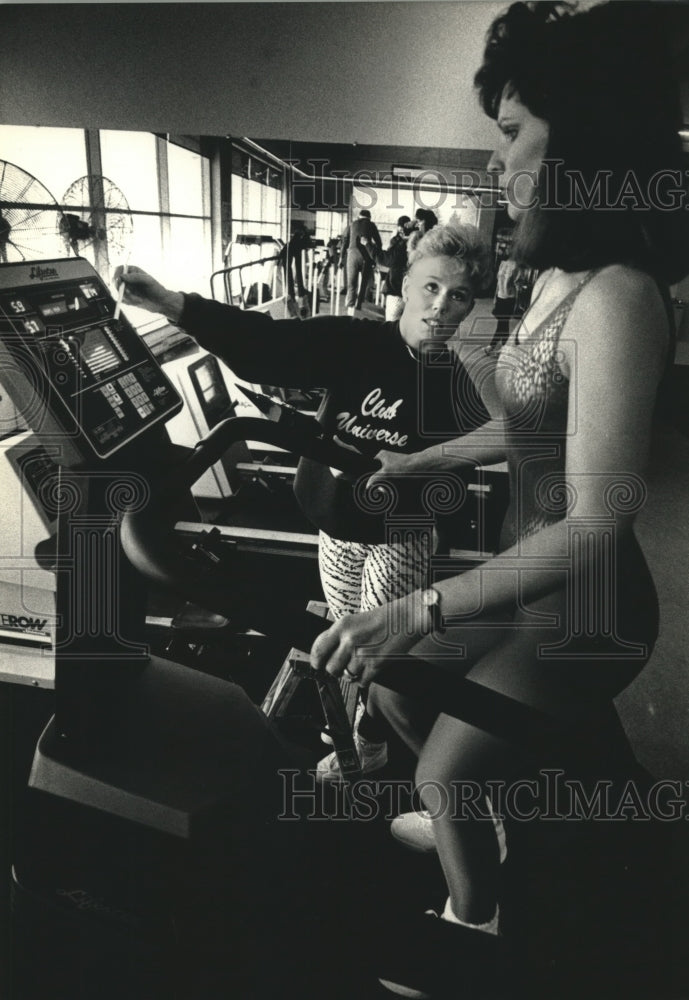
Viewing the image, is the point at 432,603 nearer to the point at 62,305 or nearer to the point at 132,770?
the point at 132,770

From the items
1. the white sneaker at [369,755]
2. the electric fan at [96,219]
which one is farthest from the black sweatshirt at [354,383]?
the white sneaker at [369,755]

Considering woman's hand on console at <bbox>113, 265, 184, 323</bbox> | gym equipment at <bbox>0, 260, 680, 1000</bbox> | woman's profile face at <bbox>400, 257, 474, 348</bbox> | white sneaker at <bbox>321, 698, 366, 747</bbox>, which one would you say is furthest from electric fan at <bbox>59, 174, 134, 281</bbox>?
white sneaker at <bbox>321, 698, 366, 747</bbox>

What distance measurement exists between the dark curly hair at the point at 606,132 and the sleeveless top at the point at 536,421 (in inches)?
6.2

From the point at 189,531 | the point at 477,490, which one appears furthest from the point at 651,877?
the point at 189,531

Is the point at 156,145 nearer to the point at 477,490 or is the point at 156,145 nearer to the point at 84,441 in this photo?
the point at 84,441

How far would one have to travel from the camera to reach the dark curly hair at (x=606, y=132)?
119cm

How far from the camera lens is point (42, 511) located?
4.52 ft

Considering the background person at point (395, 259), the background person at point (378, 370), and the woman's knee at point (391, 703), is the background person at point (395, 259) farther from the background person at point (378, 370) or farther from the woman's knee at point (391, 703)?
the woman's knee at point (391, 703)

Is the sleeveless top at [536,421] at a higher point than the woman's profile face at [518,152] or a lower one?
lower

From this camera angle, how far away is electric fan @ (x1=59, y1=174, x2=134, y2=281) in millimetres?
1609

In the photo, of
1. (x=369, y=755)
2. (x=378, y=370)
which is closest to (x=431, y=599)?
(x=378, y=370)

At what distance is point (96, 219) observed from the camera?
5.29ft

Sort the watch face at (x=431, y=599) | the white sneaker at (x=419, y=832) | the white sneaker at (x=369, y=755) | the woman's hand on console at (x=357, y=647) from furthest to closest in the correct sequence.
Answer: the white sneaker at (x=369, y=755) < the white sneaker at (x=419, y=832) < the watch face at (x=431, y=599) < the woman's hand on console at (x=357, y=647)

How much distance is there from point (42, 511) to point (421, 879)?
4.39 feet
